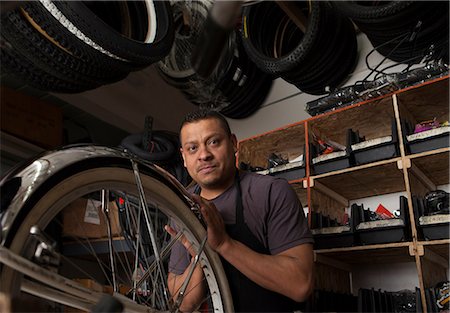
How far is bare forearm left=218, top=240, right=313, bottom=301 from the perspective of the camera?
877 mm

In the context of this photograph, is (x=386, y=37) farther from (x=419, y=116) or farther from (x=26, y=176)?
(x=26, y=176)

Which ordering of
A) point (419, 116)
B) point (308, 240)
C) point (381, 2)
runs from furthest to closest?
point (419, 116), point (381, 2), point (308, 240)

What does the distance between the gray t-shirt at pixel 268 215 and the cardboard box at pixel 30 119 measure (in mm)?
1401

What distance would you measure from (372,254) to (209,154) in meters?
1.19

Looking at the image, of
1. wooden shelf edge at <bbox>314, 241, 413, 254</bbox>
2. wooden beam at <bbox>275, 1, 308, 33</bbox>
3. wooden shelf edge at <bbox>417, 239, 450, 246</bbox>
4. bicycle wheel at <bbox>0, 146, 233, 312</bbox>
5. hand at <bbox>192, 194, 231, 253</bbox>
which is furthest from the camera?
wooden beam at <bbox>275, 1, 308, 33</bbox>

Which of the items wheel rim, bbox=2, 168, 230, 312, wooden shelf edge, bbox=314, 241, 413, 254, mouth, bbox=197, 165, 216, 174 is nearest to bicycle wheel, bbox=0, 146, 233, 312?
wheel rim, bbox=2, 168, 230, 312

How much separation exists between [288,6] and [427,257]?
1499 millimetres

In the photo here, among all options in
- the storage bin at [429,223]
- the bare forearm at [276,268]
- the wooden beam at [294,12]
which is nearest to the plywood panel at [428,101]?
the storage bin at [429,223]

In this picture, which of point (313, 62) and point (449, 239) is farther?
point (313, 62)

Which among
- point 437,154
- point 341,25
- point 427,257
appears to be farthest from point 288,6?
point 427,257

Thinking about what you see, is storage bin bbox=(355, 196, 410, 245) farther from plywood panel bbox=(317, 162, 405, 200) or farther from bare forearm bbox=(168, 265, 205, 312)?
bare forearm bbox=(168, 265, 205, 312)

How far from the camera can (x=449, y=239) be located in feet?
5.56

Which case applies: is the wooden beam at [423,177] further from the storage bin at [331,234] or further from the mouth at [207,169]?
the mouth at [207,169]

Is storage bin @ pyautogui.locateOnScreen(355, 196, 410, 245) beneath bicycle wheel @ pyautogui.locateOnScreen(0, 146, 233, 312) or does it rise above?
above
